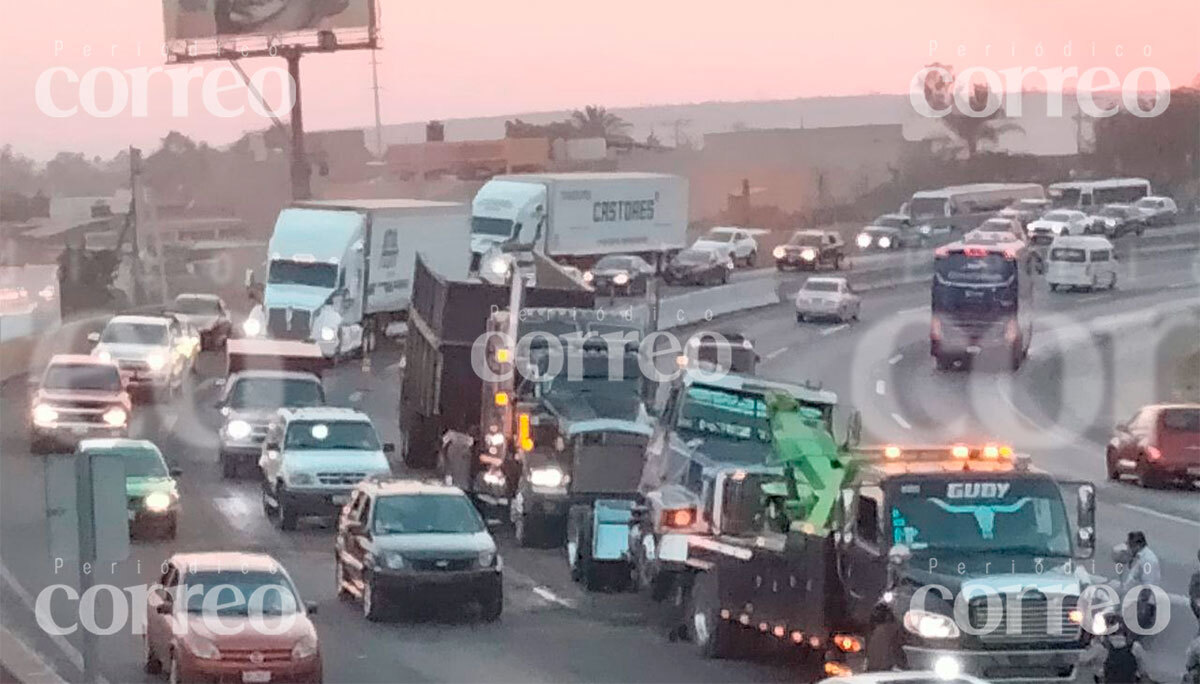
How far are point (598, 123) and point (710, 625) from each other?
68.3 meters

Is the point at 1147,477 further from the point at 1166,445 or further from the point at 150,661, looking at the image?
the point at 150,661

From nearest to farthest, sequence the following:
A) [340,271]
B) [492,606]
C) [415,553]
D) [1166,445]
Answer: [415,553] < [492,606] < [1166,445] < [340,271]

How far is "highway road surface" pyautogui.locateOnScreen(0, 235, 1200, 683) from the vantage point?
1995cm

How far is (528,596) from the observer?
24.2 metres

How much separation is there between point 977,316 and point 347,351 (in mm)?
15685

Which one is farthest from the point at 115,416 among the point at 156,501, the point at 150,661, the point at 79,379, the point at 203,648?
the point at 203,648

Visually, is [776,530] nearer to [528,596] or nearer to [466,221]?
[528,596]

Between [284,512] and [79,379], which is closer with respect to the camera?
[284,512]

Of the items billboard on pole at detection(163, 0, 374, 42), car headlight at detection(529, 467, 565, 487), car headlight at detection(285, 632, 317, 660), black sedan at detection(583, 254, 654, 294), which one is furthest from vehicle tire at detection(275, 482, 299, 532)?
billboard on pole at detection(163, 0, 374, 42)

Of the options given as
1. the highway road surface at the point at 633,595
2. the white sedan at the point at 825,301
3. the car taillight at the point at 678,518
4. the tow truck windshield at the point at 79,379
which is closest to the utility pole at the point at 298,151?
the highway road surface at the point at 633,595

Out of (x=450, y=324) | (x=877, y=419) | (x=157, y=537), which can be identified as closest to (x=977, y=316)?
(x=877, y=419)

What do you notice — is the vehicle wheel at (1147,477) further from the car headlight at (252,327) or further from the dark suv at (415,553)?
the car headlight at (252,327)

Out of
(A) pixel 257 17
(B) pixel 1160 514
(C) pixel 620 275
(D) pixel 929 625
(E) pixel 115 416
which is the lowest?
(B) pixel 1160 514

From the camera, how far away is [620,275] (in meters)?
61.8
